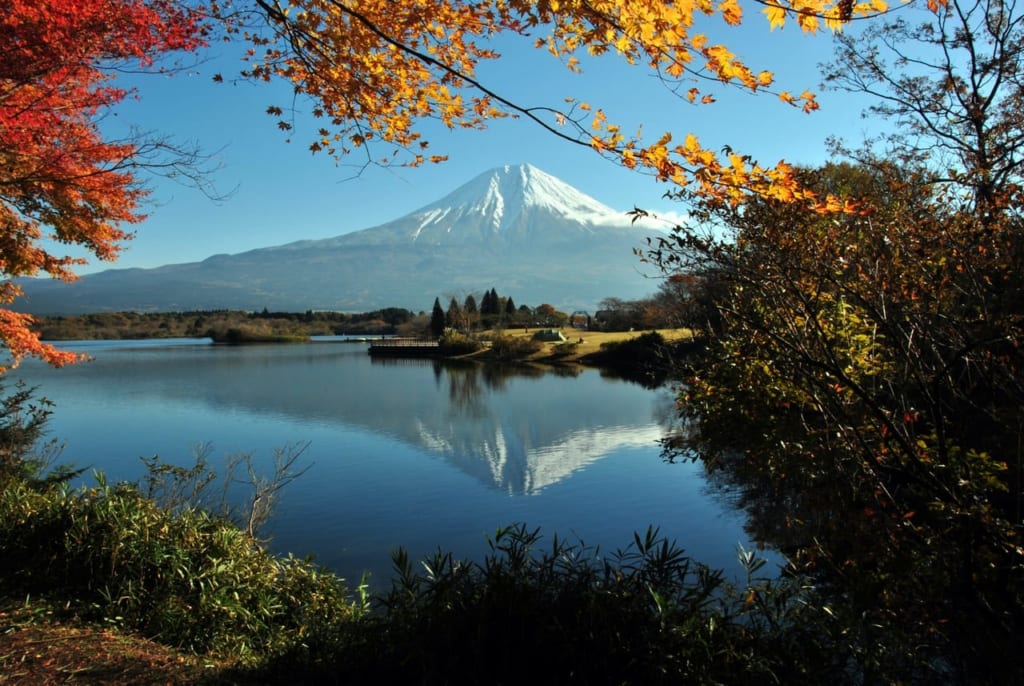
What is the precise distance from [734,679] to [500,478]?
9.77m

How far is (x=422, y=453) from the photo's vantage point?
1425cm

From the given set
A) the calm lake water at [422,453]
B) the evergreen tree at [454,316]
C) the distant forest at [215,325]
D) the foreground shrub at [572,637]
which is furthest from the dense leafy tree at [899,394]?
the distant forest at [215,325]

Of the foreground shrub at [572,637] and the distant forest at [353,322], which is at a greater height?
the distant forest at [353,322]

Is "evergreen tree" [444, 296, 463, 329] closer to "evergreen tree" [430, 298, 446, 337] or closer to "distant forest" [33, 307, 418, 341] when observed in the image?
"evergreen tree" [430, 298, 446, 337]

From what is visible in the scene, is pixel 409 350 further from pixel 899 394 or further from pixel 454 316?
pixel 899 394

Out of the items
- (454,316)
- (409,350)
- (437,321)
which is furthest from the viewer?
(437,321)

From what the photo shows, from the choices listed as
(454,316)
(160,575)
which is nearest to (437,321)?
(454,316)

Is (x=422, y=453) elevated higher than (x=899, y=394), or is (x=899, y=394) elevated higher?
(x=899, y=394)

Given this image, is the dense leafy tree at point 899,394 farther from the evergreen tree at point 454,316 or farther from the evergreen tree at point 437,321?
the evergreen tree at point 437,321

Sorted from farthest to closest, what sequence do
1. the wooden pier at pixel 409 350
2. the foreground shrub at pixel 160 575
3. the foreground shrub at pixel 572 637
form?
the wooden pier at pixel 409 350, the foreground shrub at pixel 160 575, the foreground shrub at pixel 572 637

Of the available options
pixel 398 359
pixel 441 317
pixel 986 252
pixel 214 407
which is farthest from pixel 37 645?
pixel 441 317

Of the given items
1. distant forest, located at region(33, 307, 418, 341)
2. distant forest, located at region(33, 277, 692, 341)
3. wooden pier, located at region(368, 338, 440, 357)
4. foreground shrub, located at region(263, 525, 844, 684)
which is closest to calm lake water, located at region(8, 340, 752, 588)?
foreground shrub, located at region(263, 525, 844, 684)

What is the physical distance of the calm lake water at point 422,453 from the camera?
8641mm

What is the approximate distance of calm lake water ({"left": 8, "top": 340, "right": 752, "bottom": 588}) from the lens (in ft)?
28.3
